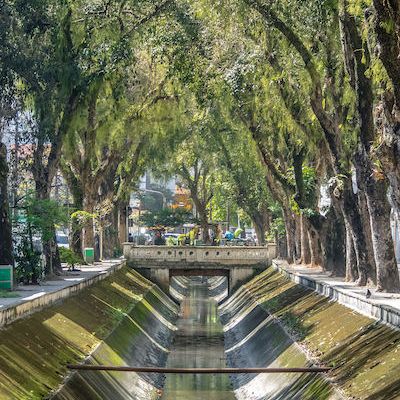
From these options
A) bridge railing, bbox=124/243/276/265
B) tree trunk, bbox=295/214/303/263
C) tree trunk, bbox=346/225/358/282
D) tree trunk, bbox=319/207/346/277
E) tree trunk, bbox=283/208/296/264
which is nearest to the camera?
tree trunk, bbox=346/225/358/282

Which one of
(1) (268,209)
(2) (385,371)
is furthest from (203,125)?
(2) (385,371)

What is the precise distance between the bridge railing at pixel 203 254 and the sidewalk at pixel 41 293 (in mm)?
9842

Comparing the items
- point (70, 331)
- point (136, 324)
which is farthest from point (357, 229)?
point (70, 331)

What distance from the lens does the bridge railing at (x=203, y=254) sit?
66.7 m

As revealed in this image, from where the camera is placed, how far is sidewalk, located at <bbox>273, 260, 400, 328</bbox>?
26.2 meters

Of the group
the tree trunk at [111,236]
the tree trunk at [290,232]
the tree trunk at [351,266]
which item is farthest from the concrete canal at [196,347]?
the tree trunk at [111,236]

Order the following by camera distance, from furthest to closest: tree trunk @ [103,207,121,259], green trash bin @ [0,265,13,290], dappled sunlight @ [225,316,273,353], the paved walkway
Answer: tree trunk @ [103,207,121,259]
dappled sunlight @ [225,316,273,353]
green trash bin @ [0,265,13,290]
the paved walkway

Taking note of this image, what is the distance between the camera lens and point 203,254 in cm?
6662

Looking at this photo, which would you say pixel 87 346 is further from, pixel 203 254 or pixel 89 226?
pixel 203 254

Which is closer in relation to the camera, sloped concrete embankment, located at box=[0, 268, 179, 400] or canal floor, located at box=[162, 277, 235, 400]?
sloped concrete embankment, located at box=[0, 268, 179, 400]

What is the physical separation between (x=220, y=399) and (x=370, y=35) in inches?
445

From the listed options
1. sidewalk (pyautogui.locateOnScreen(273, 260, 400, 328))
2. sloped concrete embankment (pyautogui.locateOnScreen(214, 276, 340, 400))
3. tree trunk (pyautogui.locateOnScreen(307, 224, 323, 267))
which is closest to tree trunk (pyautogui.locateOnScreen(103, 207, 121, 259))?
tree trunk (pyautogui.locateOnScreen(307, 224, 323, 267))

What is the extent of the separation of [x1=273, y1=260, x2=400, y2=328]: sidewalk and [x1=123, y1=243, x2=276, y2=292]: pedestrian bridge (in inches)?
554

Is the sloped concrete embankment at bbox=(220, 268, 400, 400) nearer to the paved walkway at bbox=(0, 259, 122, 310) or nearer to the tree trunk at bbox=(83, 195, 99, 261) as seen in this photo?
the paved walkway at bbox=(0, 259, 122, 310)
